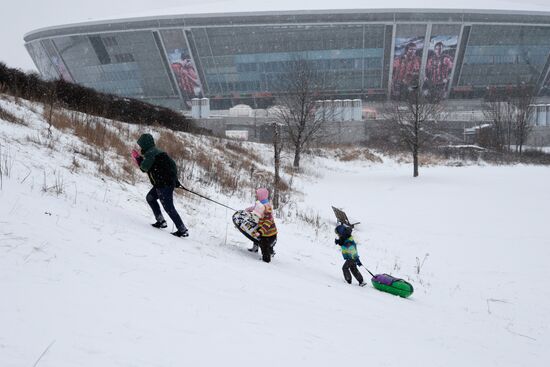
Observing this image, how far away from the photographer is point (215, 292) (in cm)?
348

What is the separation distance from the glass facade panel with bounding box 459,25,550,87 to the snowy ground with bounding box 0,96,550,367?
5241 cm

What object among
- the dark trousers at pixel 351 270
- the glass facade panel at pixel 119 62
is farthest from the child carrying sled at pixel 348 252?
the glass facade panel at pixel 119 62

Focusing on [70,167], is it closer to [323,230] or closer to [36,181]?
[36,181]

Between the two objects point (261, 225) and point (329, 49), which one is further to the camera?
point (329, 49)

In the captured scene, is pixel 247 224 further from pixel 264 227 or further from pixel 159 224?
pixel 159 224

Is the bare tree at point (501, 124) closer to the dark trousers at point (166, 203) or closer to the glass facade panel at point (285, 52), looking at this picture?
the glass facade panel at point (285, 52)

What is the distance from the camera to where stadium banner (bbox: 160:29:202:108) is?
52.9 meters

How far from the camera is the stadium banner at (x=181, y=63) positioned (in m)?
52.9

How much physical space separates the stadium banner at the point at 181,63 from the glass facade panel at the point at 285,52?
5.81 feet

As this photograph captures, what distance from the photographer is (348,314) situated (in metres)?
4.12

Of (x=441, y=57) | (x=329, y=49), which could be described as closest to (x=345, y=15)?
(x=329, y=49)

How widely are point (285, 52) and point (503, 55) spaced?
32.3m

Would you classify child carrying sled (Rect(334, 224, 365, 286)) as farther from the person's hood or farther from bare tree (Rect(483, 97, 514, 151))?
bare tree (Rect(483, 97, 514, 151))

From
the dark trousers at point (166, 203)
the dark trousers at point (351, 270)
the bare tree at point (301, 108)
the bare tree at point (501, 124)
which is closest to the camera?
the dark trousers at point (166, 203)
